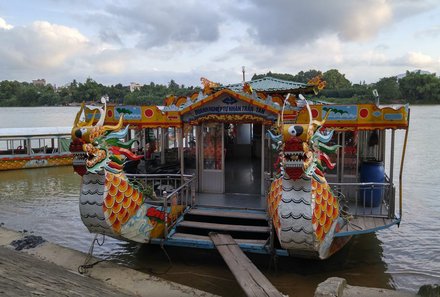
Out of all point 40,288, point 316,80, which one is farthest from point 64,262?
point 316,80

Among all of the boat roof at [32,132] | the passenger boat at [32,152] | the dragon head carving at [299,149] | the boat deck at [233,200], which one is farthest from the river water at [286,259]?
the boat roof at [32,132]

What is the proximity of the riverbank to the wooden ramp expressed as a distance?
2.11 ft

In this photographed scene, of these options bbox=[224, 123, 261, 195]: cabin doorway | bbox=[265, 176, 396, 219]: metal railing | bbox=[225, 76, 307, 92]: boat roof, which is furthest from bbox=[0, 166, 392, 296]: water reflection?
bbox=[225, 76, 307, 92]: boat roof

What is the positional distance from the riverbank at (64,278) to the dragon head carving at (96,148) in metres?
1.71

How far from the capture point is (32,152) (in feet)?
67.6

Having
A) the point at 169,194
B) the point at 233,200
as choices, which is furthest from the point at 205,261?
the point at 169,194

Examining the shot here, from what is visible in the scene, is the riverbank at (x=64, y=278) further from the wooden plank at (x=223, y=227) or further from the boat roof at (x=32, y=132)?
the boat roof at (x=32, y=132)

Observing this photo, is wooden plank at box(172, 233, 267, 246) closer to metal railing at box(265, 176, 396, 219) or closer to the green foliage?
metal railing at box(265, 176, 396, 219)

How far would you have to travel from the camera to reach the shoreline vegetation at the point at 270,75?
36500mm

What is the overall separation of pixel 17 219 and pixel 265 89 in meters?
8.16

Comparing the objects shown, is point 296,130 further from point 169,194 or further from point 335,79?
point 335,79

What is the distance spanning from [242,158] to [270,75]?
59.0 ft

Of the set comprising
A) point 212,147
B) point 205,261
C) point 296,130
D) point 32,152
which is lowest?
point 205,261

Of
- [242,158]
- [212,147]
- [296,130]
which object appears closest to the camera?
[296,130]
